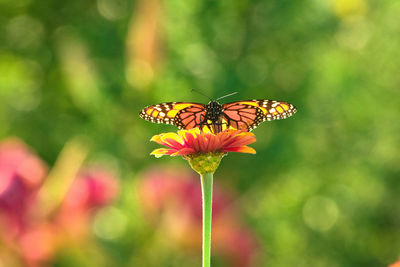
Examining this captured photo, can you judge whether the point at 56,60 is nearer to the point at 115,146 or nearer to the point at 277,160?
the point at 115,146

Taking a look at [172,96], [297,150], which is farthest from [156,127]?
[297,150]

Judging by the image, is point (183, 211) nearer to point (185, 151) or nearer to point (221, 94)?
point (221, 94)

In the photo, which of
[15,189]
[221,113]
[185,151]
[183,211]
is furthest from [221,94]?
[185,151]

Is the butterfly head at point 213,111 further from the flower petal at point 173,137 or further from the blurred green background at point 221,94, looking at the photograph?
the blurred green background at point 221,94

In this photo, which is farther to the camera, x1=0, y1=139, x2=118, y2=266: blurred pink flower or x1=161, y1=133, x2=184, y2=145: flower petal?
x1=0, y1=139, x2=118, y2=266: blurred pink flower

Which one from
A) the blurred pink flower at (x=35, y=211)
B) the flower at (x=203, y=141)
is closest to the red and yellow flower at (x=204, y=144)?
the flower at (x=203, y=141)

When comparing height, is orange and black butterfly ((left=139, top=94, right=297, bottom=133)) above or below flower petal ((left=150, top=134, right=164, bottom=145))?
above

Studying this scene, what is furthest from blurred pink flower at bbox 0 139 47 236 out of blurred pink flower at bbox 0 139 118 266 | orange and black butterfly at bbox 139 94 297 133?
→ orange and black butterfly at bbox 139 94 297 133

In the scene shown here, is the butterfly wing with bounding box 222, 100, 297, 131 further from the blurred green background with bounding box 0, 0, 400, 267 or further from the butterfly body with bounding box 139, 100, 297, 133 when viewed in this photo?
the blurred green background with bounding box 0, 0, 400, 267
